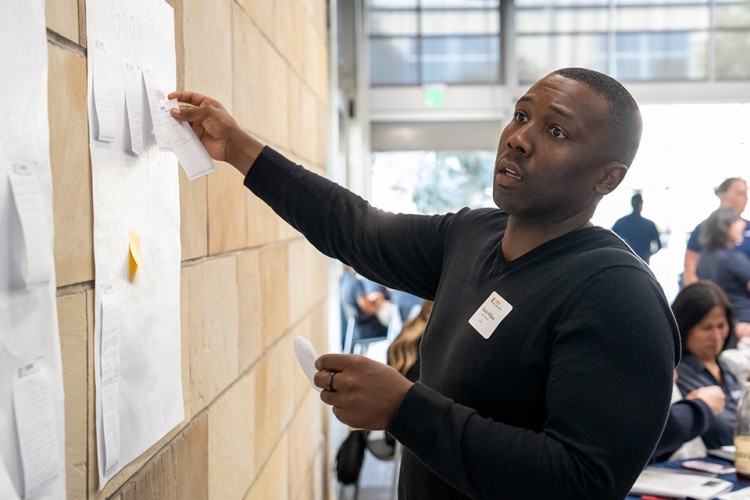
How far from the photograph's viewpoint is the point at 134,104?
3.96ft

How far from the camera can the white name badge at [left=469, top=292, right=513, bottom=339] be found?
1384 millimetres

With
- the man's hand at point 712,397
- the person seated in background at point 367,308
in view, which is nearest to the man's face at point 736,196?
the person seated in background at point 367,308

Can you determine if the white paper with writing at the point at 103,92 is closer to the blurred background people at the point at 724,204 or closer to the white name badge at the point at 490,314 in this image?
the white name badge at the point at 490,314

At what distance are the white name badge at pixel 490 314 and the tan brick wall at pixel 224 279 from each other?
486mm

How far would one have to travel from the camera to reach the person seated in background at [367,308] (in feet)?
21.2

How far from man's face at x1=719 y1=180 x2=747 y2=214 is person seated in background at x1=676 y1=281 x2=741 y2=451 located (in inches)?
101

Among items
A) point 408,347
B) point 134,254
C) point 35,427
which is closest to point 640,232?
point 408,347

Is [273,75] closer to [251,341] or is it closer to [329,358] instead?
[251,341]

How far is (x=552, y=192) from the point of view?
1409mm

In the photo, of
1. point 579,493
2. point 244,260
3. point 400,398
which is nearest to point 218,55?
point 244,260

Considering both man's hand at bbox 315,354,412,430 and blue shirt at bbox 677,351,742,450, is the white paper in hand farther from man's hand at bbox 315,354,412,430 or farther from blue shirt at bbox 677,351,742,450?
blue shirt at bbox 677,351,742,450

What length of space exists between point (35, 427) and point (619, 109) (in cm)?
100

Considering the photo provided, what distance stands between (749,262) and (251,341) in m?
3.72

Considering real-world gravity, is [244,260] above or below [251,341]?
above
